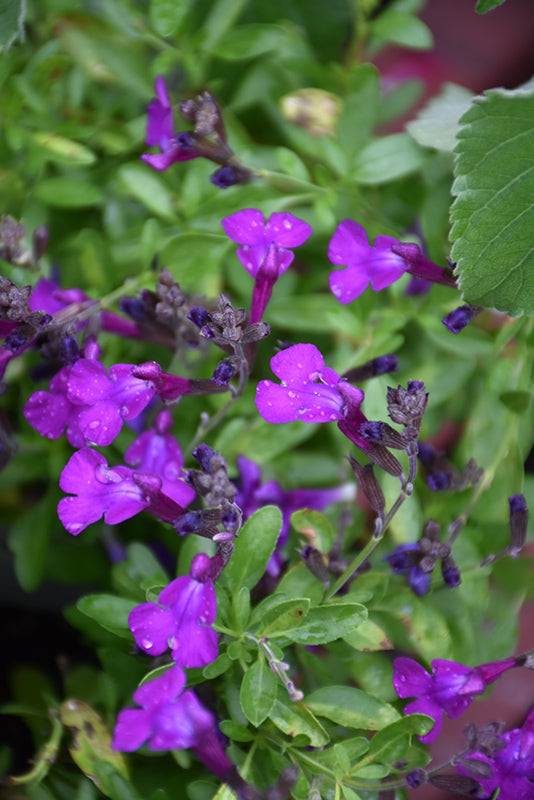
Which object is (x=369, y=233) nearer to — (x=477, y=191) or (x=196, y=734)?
(x=477, y=191)

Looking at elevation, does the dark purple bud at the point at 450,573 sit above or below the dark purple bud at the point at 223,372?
below

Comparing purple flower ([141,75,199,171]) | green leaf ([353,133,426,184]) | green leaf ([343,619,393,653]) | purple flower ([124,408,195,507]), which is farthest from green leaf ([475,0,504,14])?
green leaf ([343,619,393,653])

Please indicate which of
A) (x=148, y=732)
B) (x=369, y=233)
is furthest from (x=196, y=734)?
(x=369, y=233)

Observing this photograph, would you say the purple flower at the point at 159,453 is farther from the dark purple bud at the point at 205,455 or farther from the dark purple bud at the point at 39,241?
the dark purple bud at the point at 39,241

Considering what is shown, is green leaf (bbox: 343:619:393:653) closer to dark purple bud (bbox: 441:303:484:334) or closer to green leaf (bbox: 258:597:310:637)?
green leaf (bbox: 258:597:310:637)

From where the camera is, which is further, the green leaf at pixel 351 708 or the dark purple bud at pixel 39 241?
the dark purple bud at pixel 39 241

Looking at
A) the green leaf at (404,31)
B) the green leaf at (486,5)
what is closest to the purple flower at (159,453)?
the green leaf at (486,5)
